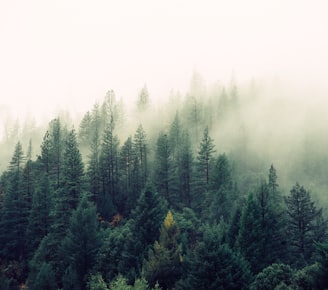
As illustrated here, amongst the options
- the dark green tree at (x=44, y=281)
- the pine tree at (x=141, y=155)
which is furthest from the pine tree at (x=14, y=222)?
the pine tree at (x=141, y=155)

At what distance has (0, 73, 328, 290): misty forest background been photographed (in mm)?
30047

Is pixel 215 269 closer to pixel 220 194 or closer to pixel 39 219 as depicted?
pixel 220 194

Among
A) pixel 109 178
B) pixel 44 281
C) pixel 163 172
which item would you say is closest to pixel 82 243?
pixel 44 281

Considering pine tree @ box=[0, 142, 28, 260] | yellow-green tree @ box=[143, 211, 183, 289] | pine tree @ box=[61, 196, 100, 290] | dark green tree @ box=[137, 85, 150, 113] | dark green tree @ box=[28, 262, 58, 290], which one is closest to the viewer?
yellow-green tree @ box=[143, 211, 183, 289]

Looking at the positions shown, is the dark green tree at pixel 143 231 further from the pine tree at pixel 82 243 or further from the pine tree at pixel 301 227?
the pine tree at pixel 301 227

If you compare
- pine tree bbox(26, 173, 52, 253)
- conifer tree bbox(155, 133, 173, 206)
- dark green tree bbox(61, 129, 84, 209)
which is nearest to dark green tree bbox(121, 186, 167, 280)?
dark green tree bbox(61, 129, 84, 209)

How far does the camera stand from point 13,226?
52062mm

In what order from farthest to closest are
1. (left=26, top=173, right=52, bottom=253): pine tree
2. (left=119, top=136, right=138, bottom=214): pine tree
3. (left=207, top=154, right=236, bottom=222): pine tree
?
(left=119, top=136, right=138, bottom=214): pine tree < (left=26, top=173, right=52, bottom=253): pine tree < (left=207, top=154, right=236, bottom=222): pine tree

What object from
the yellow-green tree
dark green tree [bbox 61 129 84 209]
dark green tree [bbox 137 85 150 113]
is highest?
dark green tree [bbox 137 85 150 113]

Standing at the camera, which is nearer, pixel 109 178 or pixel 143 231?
pixel 143 231

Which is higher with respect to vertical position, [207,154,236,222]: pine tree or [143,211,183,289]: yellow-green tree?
[207,154,236,222]: pine tree

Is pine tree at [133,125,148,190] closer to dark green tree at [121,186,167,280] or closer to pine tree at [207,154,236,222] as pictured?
pine tree at [207,154,236,222]

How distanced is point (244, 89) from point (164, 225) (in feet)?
302

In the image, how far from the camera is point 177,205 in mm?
56219
